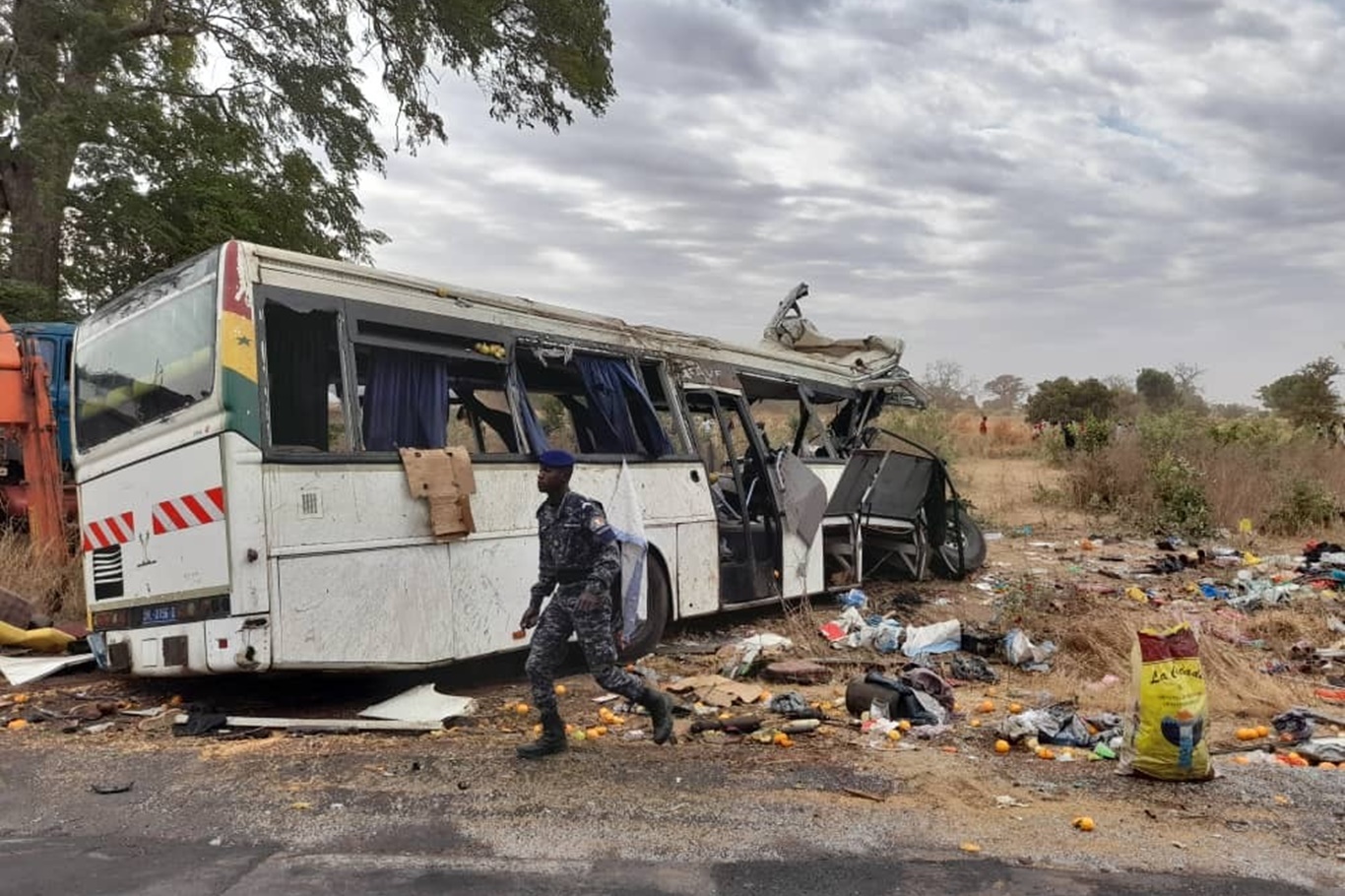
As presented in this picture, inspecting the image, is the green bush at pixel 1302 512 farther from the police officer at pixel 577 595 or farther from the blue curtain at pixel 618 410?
the police officer at pixel 577 595

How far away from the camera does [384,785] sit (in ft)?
14.2

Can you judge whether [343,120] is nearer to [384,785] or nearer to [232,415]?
[232,415]

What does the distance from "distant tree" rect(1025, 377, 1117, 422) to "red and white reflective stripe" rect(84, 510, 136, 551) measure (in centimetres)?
3584

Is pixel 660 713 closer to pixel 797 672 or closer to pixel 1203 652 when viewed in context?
pixel 797 672

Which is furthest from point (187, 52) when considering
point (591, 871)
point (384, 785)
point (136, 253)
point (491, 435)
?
point (591, 871)

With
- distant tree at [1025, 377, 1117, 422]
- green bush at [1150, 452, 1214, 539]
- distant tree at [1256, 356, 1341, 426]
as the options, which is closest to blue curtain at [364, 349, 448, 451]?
green bush at [1150, 452, 1214, 539]

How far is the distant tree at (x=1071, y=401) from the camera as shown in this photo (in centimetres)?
3769

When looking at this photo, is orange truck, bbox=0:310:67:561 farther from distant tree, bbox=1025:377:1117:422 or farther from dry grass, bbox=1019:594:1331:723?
distant tree, bbox=1025:377:1117:422

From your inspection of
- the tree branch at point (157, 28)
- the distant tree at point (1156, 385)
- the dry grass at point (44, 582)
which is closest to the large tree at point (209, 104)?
the tree branch at point (157, 28)

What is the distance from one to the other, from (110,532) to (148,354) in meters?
1.04

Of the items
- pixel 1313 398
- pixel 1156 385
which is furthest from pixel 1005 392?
pixel 1313 398

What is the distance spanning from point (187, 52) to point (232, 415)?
588 inches

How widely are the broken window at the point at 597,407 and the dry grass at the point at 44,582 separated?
13.5 ft

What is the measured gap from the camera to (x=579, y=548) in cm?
495
